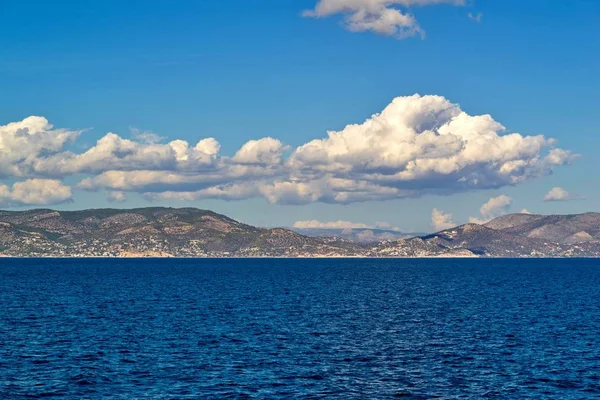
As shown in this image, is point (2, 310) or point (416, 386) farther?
point (2, 310)

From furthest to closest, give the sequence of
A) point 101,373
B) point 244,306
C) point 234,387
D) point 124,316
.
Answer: point 244,306 < point 124,316 < point 101,373 < point 234,387

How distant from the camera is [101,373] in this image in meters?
86.0

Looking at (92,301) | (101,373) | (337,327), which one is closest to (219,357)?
(101,373)

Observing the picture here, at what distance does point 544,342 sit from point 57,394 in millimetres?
74351

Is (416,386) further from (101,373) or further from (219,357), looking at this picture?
(101,373)

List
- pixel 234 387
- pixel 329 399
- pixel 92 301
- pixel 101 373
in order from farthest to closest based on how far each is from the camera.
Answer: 1. pixel 92 301
2. pixel 101 373
3. pixel 234 387
4. pixel 329 399

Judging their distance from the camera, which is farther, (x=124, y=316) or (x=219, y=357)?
(x=124, y=316)

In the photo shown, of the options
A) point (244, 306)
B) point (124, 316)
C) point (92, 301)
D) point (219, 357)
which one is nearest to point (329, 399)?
point (219, 357)

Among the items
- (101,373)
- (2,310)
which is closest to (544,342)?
(101,373)

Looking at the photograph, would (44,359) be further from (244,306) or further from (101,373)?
(244,306)

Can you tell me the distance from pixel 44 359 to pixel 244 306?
3146 inches

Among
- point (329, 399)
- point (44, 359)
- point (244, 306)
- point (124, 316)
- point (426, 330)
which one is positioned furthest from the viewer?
point (244, 306)

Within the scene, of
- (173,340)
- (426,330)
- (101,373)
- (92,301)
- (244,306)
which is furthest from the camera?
(92,301)

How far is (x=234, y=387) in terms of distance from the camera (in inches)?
3147
